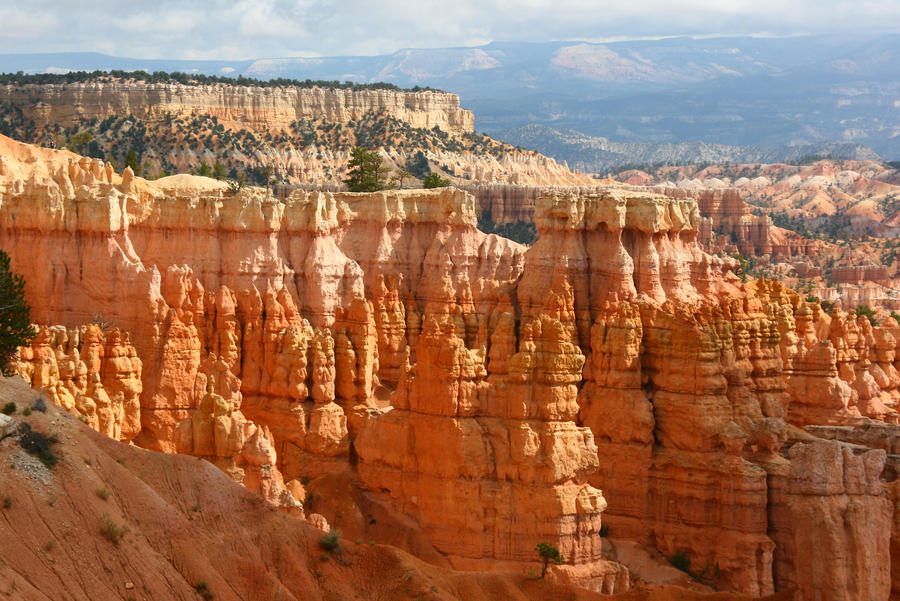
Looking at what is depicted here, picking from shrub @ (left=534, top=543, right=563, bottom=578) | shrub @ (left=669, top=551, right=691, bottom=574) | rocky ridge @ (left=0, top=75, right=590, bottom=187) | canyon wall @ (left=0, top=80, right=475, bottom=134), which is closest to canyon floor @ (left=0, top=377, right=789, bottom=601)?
shrub @ (left=534, top=543, right=563, bottom=578)

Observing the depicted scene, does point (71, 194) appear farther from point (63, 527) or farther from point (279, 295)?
point (63, 527)

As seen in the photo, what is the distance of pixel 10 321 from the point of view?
39969 mm

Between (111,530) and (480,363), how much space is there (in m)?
14.8

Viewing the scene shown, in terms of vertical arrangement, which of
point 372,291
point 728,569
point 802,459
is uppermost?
point 372,291

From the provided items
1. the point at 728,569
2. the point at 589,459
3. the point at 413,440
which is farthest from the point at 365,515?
the point at 728,569

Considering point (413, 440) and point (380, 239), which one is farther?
point (380, 239)

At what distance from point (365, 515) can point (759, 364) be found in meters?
14.3

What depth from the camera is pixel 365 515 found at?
42656 mm

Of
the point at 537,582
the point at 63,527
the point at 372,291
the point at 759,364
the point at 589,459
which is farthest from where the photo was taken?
the point at 372,291

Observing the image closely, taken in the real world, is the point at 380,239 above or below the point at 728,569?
above

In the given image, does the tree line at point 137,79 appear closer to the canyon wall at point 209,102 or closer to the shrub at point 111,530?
the canyon wall at point 209,102

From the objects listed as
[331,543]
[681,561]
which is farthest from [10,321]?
[681,561]

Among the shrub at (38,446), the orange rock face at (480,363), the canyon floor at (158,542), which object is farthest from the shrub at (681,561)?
the shrub at (38,446)

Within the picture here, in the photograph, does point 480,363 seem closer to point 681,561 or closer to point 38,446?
point 681,561
